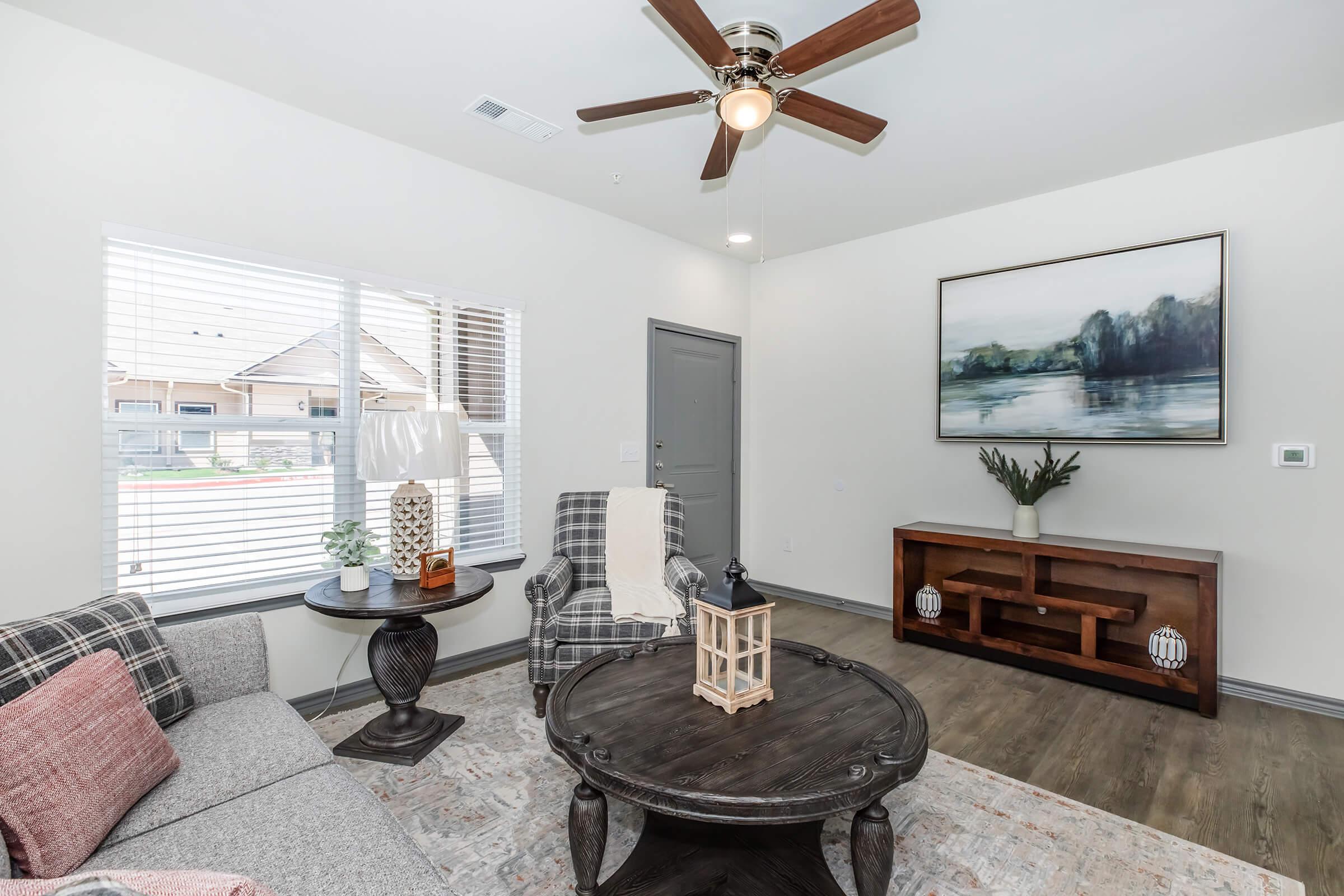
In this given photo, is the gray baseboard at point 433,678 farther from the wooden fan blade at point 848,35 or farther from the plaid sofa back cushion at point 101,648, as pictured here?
the wooden fan blade at point 848,35

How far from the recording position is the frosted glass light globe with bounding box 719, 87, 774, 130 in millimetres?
1955

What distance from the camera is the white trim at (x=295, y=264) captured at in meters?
2.35

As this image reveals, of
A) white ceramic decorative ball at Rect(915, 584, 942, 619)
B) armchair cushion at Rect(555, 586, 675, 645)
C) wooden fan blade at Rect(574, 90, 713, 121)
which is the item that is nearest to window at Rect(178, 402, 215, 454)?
armchair cushion at Rect(555, 586, 675, 645)

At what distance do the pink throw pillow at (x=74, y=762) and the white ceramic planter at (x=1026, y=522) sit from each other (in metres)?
3.74

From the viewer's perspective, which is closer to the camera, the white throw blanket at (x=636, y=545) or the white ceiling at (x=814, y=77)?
the white ceiling at (x=814, y=77)

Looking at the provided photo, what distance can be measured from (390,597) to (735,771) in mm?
1610

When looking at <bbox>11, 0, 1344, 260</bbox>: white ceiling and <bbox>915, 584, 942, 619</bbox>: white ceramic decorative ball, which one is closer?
<bbox>11, 0, 1344, 260</bbox>: white ceiling

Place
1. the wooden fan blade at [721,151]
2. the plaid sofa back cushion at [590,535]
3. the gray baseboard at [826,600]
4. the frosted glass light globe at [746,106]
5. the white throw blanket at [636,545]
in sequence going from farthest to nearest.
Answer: the gray baseboard at [826,600] < the plaid sofa back cushion at [590,535] < the white throw blanket at [636,545] < the wooden fan blade at [721,151] < the frosted glass light globe at [746,106]

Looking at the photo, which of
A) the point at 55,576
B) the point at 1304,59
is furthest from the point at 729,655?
the point at 1304,59

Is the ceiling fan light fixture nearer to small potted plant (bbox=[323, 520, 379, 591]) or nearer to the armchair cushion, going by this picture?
the armchair cushion

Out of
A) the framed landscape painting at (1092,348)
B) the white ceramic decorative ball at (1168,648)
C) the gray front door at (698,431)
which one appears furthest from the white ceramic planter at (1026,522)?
the gray front door at (698,431)

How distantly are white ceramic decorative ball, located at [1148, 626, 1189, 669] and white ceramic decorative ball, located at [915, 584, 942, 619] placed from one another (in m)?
1.01

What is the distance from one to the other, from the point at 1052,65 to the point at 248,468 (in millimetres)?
3667

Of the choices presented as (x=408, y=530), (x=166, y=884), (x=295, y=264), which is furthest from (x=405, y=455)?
(x=166, y=884)
